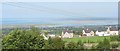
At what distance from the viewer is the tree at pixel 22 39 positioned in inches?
231

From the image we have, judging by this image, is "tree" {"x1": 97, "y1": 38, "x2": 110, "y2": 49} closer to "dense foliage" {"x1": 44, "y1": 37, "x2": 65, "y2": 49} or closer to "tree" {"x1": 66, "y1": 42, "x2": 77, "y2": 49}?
"tree" {"x1": 66, "y1": 42, "x2": 77, "y2": 49}

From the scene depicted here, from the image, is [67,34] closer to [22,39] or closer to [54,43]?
[54,43]

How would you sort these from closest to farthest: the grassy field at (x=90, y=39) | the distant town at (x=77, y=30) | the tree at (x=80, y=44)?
the distant town at (x=77, y=30), the grassy field at (x=90, y=39), the tree at (x=80, y=44)

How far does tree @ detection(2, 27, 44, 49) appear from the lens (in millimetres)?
5855

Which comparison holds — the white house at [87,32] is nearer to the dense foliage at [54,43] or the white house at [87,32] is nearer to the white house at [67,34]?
the white house at [67,34]

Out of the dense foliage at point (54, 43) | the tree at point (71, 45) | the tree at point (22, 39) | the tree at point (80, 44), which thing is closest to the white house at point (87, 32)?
the tree at point (80, 44)

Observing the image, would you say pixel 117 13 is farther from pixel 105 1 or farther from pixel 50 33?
pixel 50 33

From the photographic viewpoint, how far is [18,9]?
18.0ft

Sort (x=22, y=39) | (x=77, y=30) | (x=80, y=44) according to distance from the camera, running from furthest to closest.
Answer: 1. (x=22, y=39)
2. (x=80, y=44)
3. (x=77, y=30)

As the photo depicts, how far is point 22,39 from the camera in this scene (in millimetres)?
5891

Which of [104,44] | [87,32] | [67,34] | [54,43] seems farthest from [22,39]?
[104,44]

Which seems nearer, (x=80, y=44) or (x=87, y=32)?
(x=87, y=32)

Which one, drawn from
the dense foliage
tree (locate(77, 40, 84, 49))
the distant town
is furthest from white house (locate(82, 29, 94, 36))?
the dense foliage

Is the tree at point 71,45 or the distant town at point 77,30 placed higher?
the distant town at point 77,30
